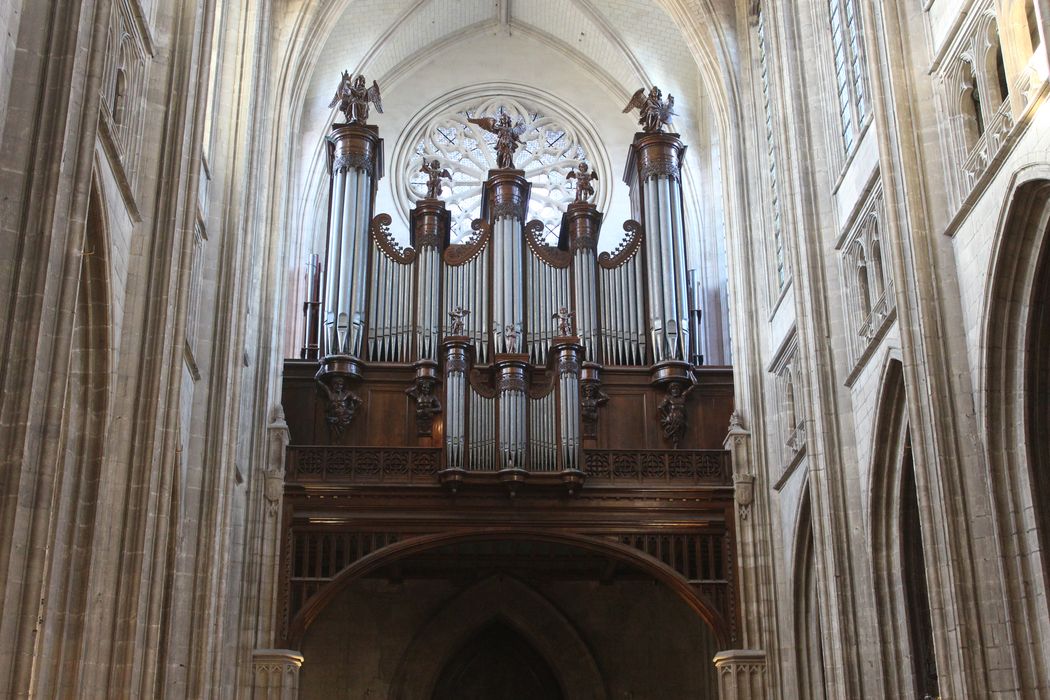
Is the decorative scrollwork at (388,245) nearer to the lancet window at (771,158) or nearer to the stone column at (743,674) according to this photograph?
the lancet window at (771,158)

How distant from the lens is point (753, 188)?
21125 millimetres

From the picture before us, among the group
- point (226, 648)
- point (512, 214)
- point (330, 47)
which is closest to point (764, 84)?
point (512, 214)

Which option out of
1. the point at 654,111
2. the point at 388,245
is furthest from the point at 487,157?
the point at 388,245

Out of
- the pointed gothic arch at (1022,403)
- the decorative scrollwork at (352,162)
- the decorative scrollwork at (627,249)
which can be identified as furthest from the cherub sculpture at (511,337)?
the pointed gothic arch at (1022,403)

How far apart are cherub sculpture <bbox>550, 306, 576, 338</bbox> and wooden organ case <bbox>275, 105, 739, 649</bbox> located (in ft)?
0.33

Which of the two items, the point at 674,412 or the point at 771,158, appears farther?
the point at 674,412

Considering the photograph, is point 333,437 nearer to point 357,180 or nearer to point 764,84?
point 357,180

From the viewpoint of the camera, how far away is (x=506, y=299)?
22000 mm

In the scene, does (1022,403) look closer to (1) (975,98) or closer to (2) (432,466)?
(1) (975,98)

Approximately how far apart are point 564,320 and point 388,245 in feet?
10.6

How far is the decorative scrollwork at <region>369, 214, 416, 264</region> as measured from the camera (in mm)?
22391

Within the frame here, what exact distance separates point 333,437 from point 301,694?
477 centimetres

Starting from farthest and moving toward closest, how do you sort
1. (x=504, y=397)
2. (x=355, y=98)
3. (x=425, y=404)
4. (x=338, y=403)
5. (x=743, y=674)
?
(x=355, y=98) → (x=425, y=404) → (x=338, y=403) → (x=504, y=397) → (x=743, y=674)

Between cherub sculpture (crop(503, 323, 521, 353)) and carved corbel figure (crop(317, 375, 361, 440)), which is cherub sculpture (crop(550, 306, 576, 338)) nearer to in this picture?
cherub sculpture (crop(503, 323, 521, 353))
